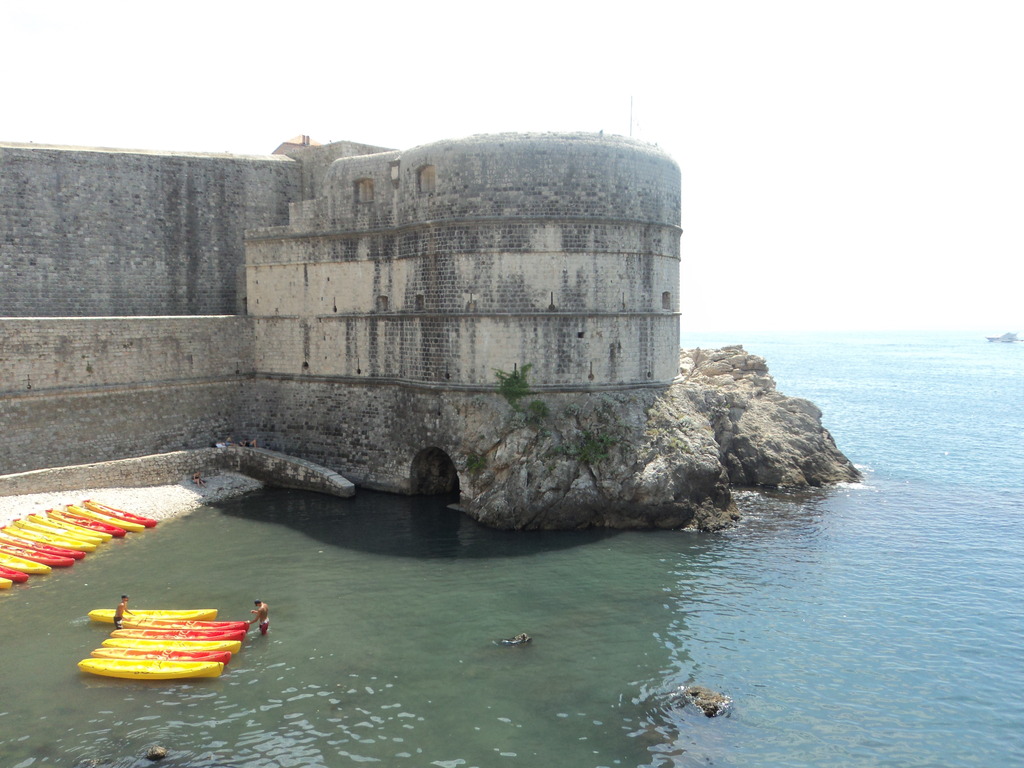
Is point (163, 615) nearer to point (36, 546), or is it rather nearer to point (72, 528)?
point (36, 546)

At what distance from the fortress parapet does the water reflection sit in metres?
4.23

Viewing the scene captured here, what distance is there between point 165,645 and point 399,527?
938 centimetres

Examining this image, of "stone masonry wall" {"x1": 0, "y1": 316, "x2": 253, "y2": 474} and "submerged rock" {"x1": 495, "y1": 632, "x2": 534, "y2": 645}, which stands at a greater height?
"stone masonry wall" {"x1": 0, "y1": 316, "x2": 253, "y2": 474}

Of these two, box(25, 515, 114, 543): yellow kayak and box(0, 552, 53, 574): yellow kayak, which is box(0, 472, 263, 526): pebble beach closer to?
box(25, 515, 114, 543): yellow kayak

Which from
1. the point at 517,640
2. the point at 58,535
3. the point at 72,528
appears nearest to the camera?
the point at 517,640

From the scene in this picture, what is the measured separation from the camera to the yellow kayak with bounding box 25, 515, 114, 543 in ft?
75.4

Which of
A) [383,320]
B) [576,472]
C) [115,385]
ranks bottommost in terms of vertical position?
[576,472]

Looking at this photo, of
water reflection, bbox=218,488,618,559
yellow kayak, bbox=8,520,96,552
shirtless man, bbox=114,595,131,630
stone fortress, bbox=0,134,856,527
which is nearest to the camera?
shirtless man, bbox=114,595,131,630

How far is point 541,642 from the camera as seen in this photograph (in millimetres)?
17469

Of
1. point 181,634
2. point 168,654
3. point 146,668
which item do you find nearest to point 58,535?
point 181,634

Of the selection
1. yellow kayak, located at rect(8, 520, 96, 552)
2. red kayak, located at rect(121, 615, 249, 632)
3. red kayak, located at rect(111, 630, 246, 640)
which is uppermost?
yellow kayak, located at rect(8, 520, 96, 552)

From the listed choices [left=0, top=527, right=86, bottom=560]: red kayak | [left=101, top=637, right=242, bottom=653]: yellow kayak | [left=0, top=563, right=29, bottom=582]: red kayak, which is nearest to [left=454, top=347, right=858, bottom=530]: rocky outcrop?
[left=101, top=637, right=242, bottom=653]: yellow kayak

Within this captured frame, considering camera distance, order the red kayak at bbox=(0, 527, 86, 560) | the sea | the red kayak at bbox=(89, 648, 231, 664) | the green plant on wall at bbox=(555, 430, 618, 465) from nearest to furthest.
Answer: the sea
the red kayak at bbox=(89, 648, 231, 664)
the red kayak at bbox=(0, 527, 86, 560)
the green plant on wall at bbox=(555, 430, 618, 465)

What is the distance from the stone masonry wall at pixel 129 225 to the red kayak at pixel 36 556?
36.3ft
